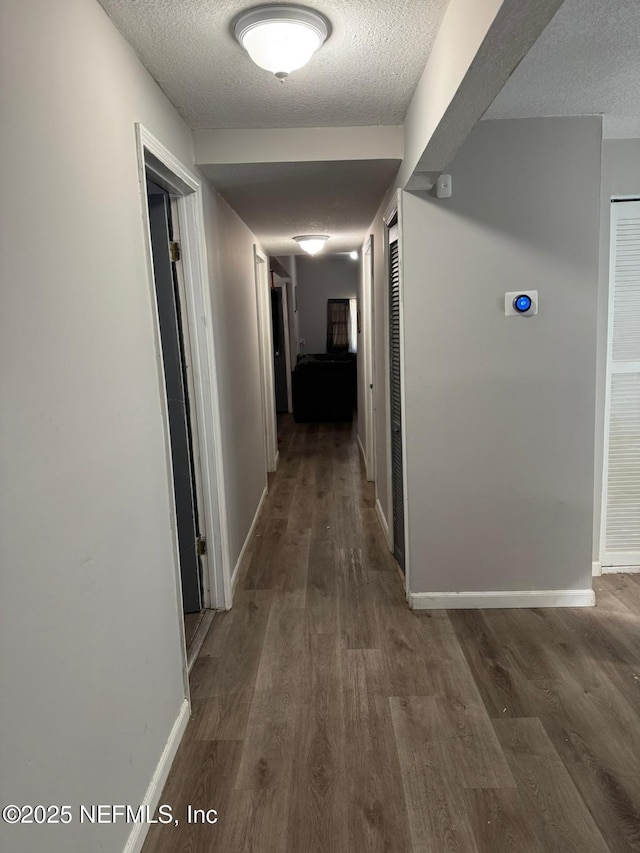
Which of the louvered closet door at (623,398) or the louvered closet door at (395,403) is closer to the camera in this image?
the louvered closet door at (623,398)

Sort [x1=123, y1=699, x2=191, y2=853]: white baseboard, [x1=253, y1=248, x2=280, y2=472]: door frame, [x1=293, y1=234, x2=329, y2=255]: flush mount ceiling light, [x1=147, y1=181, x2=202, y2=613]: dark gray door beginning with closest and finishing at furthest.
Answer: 1. [x1=123, y1=699, x2=191, y2=853]: white baseboard
2. [x1=147, y1=181, x2=202, y2=613]: dark gray door
3. [x1=293, y1=234, x2=329, y2=255]: flush mount ceiling light
4. [x1=253, y1=248, x2=280, y2=472]: door frame

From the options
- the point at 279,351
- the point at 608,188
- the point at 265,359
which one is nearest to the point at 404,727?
the point at 608,188

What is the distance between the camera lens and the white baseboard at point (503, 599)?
2.83m

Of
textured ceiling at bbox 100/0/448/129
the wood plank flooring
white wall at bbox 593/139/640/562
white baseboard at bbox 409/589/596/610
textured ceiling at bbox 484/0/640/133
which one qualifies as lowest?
the wood plank flooring

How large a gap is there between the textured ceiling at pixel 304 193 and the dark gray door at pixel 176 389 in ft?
1.25

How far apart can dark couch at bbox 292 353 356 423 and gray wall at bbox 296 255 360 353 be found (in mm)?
3522

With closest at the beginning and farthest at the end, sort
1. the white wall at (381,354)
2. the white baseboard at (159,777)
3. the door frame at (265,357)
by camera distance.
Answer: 1. the white baseboard at (159,777)
2. the white wall at (381,354)
3. the door frame at (265,357)

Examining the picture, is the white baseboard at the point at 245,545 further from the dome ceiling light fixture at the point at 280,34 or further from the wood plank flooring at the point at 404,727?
the dome ceiling light fixture at the point at 280,34

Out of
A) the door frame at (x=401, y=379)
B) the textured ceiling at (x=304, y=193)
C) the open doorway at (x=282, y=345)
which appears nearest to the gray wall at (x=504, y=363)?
the door frame at (x=401, y=379)

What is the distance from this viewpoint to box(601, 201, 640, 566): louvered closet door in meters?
2.89

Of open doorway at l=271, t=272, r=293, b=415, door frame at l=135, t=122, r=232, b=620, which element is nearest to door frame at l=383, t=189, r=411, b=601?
door frame at l=135, t=122, r=232, b=620

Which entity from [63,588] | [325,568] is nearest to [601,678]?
[325,568]

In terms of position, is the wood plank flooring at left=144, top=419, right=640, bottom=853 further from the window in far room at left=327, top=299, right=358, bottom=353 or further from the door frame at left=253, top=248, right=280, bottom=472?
the window in far room at left=327, top=299, right=358, bottom=353

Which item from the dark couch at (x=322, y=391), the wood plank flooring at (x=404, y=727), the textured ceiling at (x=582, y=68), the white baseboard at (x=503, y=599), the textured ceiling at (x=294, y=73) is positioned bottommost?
the wood plank flooring at (x=404, y=727)
